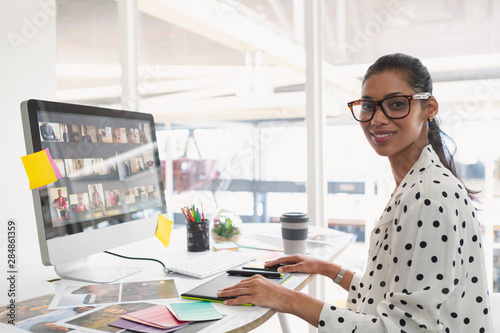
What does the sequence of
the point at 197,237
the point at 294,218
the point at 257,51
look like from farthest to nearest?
1. the point at 257,51
2. the point at 197,237
3. the point at 294,218

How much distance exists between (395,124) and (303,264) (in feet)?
1.68

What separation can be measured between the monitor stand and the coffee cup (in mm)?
518

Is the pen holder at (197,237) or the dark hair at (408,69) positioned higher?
the dark hair at (408,69)

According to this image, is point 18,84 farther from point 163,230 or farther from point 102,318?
point 102,318

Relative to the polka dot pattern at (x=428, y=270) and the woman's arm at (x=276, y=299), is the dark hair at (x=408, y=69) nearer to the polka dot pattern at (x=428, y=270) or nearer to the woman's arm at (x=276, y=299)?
the polka dot pattern at (x=428, y=270)

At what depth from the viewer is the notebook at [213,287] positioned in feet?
3.70

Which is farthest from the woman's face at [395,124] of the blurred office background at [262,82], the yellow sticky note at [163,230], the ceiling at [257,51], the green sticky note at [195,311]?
the ceiling at [257,51]

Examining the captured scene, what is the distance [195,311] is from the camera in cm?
104

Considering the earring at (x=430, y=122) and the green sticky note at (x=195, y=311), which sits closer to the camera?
the green sticky note at (x=195, y=311)

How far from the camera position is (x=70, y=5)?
306 cm

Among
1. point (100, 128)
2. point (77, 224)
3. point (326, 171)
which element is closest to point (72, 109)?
point (100, 128)

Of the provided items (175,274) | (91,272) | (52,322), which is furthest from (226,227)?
(52,322)

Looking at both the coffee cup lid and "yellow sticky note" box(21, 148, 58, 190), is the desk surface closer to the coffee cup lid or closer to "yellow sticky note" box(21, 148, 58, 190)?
the coffee cup lid

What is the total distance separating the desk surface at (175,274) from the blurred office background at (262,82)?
0.54 metres
